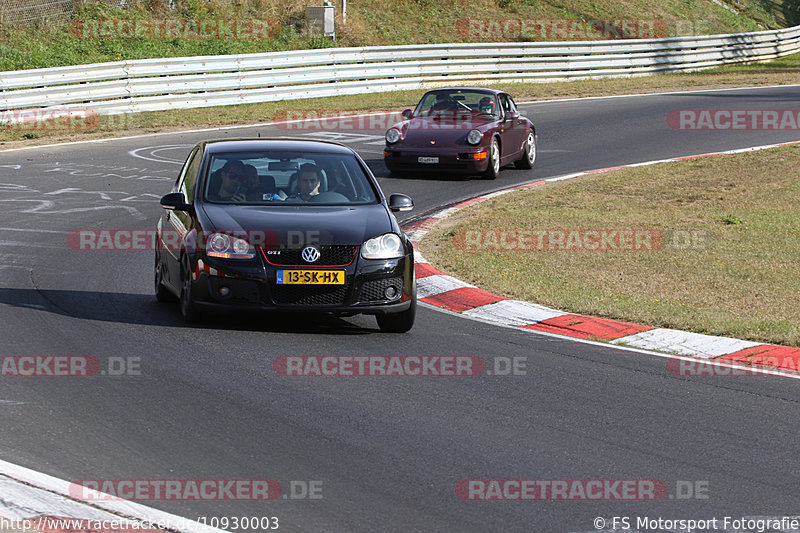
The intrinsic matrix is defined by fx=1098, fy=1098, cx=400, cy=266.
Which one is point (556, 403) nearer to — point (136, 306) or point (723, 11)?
point (136, 306)

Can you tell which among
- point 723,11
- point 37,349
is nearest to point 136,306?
point 37,349

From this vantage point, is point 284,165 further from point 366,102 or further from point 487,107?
point 366,102

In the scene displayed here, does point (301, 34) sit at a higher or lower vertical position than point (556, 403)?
higher

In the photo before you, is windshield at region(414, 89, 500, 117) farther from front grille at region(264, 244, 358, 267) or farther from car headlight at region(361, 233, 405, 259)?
front grille at region(264, 244, 358, 267)

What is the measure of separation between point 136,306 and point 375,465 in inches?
177

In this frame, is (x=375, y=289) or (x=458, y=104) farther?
(x=458, y=104)

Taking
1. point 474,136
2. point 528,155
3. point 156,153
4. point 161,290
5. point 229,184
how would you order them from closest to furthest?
point 229,184 < point 161,290 < point 474,136 < point 528,155 < point 156,153

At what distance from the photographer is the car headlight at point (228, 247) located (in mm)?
8289

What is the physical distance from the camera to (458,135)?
59.3 feet

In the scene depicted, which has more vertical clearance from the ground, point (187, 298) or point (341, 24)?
point (341, 24)

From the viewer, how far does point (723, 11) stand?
2181 inches

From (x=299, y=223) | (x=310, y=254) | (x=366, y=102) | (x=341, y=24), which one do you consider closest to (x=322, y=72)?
(x=366, y=102)

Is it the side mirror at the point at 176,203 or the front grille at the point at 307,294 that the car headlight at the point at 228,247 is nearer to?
the front grille at the point at 307,294

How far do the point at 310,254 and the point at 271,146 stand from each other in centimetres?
176
